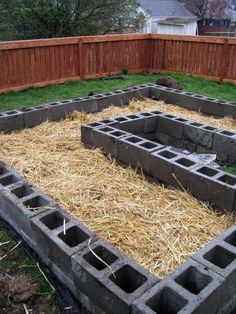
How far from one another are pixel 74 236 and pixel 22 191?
94 centimetres

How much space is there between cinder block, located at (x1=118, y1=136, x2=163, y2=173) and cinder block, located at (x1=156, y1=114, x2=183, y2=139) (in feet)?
3.70

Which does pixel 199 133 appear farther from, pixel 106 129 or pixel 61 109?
pixel 61 109

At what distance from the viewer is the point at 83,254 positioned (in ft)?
8.67

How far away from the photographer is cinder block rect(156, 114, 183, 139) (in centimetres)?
567

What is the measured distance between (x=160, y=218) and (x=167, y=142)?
2573 millimetres

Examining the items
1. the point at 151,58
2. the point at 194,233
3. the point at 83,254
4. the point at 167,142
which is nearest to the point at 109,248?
the point at 83,254

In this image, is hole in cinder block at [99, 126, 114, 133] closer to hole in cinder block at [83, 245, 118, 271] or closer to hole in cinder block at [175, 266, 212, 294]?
hole in cinder block at [83, 245, 118, 271]

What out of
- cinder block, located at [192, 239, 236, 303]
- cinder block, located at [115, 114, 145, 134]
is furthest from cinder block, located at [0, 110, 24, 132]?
cinder block, located at [192, 239, 236, 303]

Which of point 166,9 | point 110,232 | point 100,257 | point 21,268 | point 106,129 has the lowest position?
point 21,268

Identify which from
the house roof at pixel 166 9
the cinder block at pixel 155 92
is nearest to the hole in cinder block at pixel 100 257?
the cinder block at pixel 155 92

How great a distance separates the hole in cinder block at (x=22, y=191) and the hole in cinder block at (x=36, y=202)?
171 millimetres

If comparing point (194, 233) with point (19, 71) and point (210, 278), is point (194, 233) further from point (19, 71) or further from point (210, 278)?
point (19, 71)

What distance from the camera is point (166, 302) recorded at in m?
2.35

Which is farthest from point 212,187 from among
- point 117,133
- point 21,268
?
point 21,268
